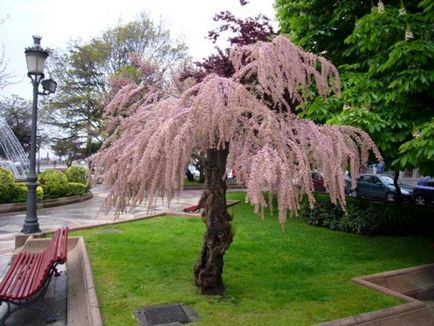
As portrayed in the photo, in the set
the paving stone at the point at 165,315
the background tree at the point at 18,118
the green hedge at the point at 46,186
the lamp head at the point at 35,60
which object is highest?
the background tree at the point at 18,118

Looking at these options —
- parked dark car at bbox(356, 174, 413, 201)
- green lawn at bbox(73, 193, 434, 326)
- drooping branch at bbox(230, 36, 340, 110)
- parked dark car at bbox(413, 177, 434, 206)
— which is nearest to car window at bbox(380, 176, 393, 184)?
parked dark car at bbox(356, 174, 413, 201)

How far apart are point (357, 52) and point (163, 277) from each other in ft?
20.5

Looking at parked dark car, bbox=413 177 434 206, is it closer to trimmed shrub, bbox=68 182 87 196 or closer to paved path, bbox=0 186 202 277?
paved path, bbox=0 186 202 277

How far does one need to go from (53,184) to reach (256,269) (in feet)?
43.8

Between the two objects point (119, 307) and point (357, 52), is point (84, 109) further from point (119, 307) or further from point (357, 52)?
point (119, 307)

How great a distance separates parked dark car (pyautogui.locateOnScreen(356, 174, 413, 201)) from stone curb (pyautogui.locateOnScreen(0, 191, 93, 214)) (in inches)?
608

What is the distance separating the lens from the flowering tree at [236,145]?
4.10m

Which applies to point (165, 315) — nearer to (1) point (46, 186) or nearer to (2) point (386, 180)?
(1) point (46, 186)

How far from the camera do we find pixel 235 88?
4.36m

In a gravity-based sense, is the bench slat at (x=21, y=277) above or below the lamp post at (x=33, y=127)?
below

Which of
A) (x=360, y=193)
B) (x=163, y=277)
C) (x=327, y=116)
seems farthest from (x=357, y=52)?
(x=360, y=193)

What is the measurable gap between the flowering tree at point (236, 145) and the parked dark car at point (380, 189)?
19.9m

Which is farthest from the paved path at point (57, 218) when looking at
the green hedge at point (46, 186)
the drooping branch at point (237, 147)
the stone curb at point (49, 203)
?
the drooping branch at point (237, 147)

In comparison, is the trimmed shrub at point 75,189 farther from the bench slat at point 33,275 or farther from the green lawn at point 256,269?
the bench slat at point 33,275
